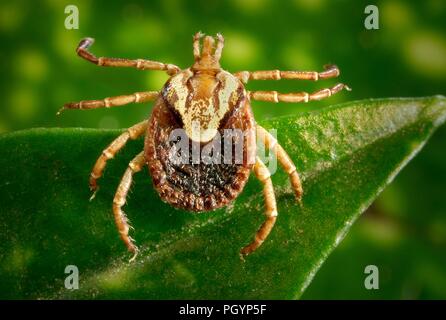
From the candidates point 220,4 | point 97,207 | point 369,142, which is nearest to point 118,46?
point 220,4

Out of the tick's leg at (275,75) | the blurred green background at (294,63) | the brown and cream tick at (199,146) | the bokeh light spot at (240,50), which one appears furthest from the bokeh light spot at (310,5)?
the brown and cream tick at (199,146)

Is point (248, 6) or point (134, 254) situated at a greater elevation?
point (248, 6)

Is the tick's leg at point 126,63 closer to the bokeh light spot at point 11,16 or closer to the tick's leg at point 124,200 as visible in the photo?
the tick's leg at point 124,200

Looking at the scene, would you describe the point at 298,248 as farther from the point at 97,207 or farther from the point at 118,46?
the point at 118,46

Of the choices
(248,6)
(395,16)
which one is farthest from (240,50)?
(395,16)

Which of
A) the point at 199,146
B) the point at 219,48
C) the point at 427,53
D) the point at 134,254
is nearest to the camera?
the point at 134,254

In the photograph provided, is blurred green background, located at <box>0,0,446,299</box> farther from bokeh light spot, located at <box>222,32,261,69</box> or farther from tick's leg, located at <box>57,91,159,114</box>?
→ tick's leg, located at <box>57,91,159,114</box>

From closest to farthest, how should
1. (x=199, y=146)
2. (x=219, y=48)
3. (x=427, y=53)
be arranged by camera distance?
(x=199, y=146)
(x=219, y=48)
(x=427, y=53)

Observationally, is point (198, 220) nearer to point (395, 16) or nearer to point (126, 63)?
point (126, 63)
